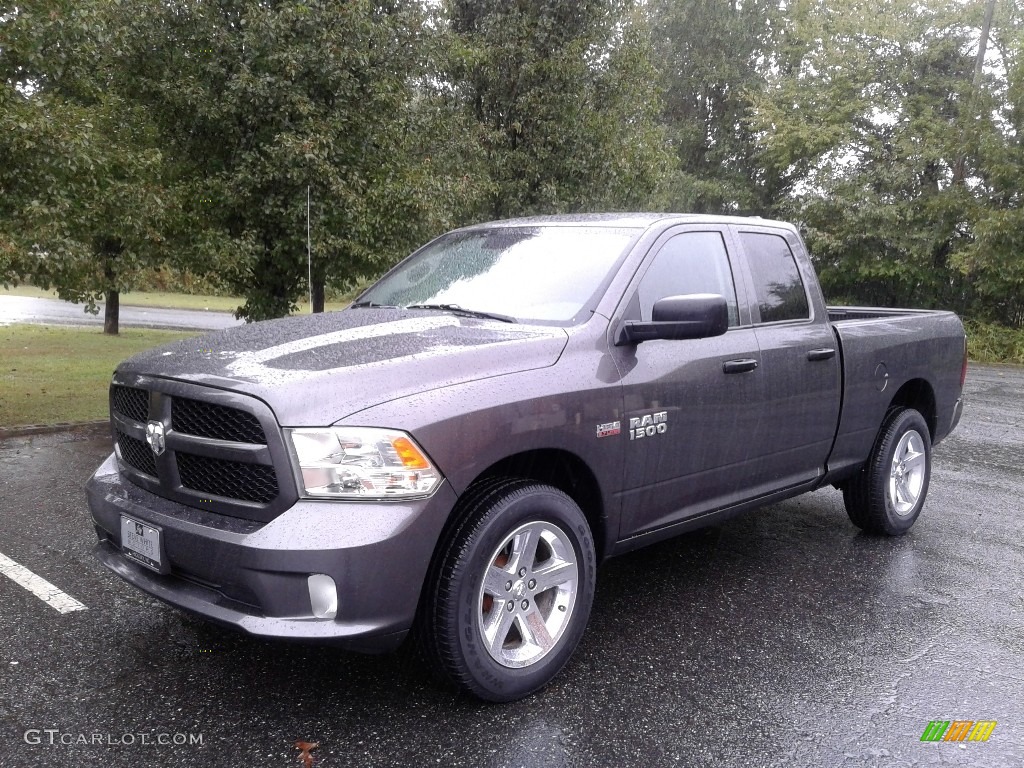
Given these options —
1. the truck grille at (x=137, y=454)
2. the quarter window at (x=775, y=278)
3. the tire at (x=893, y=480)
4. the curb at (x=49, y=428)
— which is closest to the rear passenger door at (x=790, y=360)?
the quarter window at (x=775, y=278)

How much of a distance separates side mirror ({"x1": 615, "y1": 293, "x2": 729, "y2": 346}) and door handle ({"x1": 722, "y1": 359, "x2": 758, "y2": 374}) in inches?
19.3

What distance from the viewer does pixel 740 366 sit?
13.7 feet

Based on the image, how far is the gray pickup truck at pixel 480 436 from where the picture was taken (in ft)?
9.50

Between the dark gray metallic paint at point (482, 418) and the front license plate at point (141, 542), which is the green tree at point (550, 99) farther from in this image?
the front license plate at point (141, 542)

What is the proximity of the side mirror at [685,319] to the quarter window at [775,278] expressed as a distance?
41.2 inches

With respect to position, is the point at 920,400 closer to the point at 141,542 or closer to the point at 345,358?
the point at 345,358

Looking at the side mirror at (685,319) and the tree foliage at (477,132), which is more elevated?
the tree foliage at (477,132)

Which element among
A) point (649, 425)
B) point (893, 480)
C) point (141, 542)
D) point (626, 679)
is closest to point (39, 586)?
point (141, 542)

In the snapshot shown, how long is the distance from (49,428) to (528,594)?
6693mm

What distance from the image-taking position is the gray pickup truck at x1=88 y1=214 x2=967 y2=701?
290 centimetres

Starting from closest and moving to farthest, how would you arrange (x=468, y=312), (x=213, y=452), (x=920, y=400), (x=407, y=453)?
1. (x=407, y=453)
2. (x=213, y=452)
3. (x=468, y=312)
4. (x=920, y=400)

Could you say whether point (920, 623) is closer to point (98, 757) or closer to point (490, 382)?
point (490, 382)

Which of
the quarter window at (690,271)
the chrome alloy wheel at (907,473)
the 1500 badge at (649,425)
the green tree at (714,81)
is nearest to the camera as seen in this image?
the 1500 badge at (649,425)

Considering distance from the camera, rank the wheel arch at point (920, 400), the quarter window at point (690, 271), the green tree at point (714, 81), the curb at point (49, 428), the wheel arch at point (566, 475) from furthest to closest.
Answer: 1. the green tree at point (714, 81)
2. the curb at point (49, 428)
3. the wheel arch at point (920, 400)
4. the quarter window at point (690, 271)
5. the wheel arch at point (566, 475)
